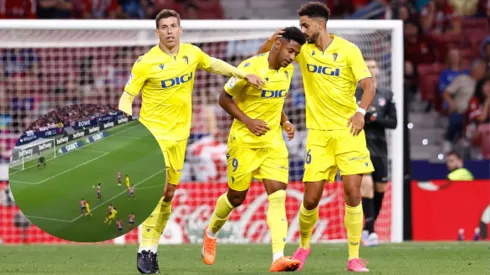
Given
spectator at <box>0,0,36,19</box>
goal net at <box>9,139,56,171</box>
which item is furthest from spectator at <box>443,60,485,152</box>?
goal net at <box>9,139,56,171</box>

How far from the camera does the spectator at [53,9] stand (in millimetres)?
19645

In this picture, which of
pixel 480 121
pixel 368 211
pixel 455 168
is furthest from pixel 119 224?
pixel 480 121

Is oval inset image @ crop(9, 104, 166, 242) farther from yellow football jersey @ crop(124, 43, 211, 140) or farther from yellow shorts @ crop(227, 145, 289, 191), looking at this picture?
yellow shorts @ crop(227, 145, 289, 191)

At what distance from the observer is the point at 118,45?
647 inches

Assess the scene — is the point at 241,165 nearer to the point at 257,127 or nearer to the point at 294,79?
the point at 257,127

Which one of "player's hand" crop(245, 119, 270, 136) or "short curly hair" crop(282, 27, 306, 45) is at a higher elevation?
"short curly hair" crop(282, 27, 306, 45)

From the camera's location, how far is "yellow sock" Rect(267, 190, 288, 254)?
929 cm

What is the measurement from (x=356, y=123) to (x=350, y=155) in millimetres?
501

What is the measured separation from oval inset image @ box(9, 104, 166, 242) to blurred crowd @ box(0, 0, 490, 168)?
293 inches

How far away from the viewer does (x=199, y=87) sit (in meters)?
17.1

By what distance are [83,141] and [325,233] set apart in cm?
733

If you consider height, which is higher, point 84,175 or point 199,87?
point 84,175

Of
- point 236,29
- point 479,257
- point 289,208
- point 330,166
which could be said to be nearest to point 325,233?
point 289,208

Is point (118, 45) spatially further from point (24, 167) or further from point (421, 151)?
point (24, 167)
